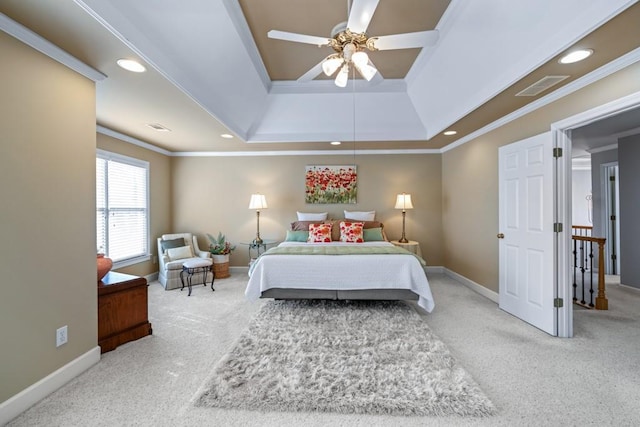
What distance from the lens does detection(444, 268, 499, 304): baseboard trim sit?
12.2 ft

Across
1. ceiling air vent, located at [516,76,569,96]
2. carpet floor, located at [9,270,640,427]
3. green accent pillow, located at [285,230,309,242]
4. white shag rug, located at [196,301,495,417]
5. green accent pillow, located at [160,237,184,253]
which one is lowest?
carpet floor, located at [9,270,640,427]

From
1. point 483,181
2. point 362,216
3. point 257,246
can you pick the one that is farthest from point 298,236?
point 483,181

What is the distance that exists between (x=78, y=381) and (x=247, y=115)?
11.6 feet

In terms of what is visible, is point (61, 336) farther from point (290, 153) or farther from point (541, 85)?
point (541, 85)

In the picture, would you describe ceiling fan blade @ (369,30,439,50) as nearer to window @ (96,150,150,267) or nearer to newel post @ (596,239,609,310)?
newel post @ (596,239,609,310)

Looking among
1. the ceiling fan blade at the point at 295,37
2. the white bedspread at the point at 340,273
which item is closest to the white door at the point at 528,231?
the white bedspread at the point at 340,273

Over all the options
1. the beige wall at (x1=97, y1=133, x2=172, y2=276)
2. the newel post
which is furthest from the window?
the newel post

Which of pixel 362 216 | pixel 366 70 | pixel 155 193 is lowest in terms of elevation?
pixel 362 216

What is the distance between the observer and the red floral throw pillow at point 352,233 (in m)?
4.67

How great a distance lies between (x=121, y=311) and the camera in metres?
2.58

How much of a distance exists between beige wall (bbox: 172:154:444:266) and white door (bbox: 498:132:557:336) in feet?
6.37

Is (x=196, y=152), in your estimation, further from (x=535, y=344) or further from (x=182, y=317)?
(x=535, y=344)

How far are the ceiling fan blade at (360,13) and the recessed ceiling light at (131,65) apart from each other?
5.65ft

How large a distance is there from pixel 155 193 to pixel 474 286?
5.69 meters
